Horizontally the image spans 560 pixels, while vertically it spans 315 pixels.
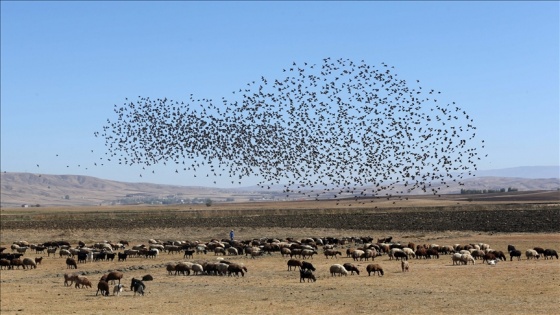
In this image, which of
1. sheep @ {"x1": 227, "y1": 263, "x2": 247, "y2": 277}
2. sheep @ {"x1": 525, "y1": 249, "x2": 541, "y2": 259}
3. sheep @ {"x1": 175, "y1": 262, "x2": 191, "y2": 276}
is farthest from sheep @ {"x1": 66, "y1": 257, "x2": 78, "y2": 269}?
sheep @ {"x1": 525, "y1": 249, "x2": 541, "y2": 259}

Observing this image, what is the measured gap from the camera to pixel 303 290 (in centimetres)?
3166

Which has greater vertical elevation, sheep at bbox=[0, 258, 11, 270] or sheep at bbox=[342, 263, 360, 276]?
sheep at bbox=[342, 263, 360, 276]

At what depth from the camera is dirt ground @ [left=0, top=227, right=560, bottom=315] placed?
26484 millimetres

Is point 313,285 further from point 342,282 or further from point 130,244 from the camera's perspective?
point 130,244

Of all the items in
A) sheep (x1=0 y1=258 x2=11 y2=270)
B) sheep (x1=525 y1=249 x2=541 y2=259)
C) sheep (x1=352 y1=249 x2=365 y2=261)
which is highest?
sheep (x1=525 y1=249 x2=541 y2=259)

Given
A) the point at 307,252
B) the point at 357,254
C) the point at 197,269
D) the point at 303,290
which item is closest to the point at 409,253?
the point at 357,254

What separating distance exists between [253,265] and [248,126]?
32684mm

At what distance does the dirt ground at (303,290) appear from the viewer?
26.5 metres

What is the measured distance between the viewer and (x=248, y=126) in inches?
2918

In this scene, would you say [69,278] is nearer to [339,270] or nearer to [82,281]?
[82,281]

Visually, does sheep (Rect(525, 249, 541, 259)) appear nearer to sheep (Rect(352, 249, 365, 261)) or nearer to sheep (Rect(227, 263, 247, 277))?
sheep (Rect(352, 249, 365, 261))

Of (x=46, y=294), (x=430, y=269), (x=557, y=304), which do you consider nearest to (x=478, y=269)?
(x=430, y=269)

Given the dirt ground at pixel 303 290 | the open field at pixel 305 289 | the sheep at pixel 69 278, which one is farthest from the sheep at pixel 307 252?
the sheep at pixel 69 278

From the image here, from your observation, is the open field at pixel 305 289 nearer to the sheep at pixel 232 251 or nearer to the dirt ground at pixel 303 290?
the dirt ground at pixel 303 290
